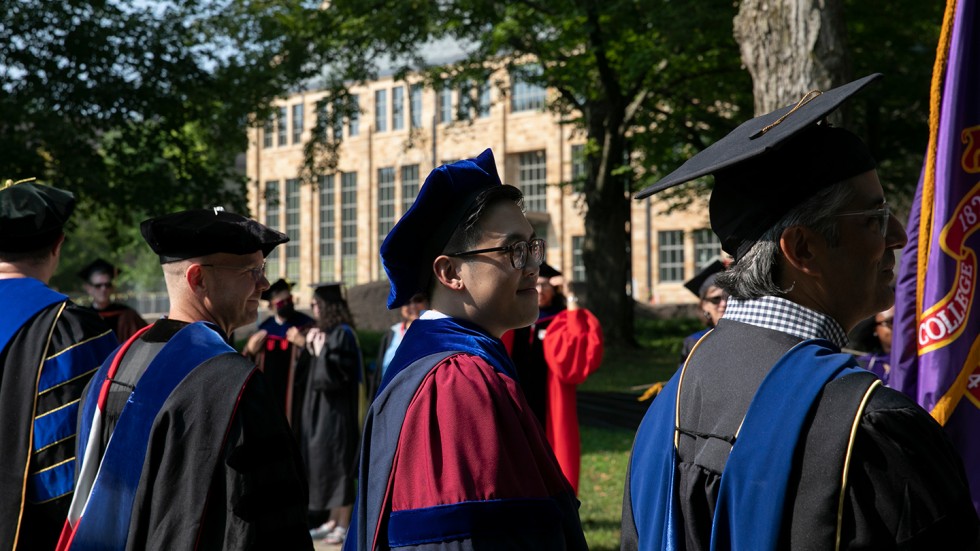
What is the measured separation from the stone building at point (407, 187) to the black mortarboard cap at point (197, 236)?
39482 millimetres

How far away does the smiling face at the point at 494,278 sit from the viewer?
275 cm

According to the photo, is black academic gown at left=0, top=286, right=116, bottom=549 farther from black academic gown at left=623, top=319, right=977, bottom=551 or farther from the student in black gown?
black academic gown at left=623, top=319, right=977, bottom=551

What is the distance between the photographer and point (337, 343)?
8750mm

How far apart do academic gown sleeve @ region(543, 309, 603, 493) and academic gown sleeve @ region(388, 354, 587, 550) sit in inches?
169

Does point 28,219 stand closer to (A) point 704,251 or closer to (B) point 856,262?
(B) point 856,262

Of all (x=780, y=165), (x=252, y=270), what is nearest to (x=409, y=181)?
(x=252, y=270)

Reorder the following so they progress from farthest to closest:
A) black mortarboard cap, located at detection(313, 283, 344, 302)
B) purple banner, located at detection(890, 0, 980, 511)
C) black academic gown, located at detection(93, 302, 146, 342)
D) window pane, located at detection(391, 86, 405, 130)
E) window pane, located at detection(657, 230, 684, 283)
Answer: window pane, located at detection(391, 86, 405, 130), window pane, located at detection(657, 230, 684, 283), black academic gown, located at detection(93, 302, 146, 342), black mortarboard cap, located at detection(313, 283, 344, 302), purple banner, located at detection(890, 0, 980, 511)

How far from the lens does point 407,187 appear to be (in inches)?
2298

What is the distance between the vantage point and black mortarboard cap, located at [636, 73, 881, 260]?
200 cm

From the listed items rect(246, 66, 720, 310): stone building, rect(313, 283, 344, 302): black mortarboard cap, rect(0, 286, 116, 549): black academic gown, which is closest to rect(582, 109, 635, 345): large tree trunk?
rect(313, 283, 344, 302): black mortarboard cap

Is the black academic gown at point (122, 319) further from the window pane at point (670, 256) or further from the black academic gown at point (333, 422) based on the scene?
the window pane at point (670, 256)

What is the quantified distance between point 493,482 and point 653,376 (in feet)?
54.5

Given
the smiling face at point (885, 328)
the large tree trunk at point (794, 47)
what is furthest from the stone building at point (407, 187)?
the smiling face at point (885, 328)

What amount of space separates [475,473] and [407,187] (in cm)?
5652
